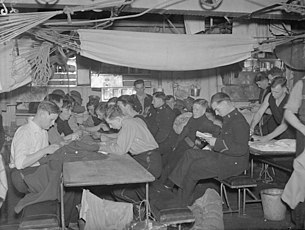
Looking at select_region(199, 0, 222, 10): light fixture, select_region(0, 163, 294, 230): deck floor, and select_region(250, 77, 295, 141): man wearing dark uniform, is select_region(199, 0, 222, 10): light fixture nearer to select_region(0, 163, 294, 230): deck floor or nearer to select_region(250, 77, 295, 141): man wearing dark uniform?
select_region(250, 77, 295, 141): man wearing dark uniform

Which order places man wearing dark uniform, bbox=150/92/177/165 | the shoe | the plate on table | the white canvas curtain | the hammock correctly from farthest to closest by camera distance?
man wearing dark uniform, bbox=150/92/177/165 → the plate on table → the white canvas curtain → the shoe → the hammock

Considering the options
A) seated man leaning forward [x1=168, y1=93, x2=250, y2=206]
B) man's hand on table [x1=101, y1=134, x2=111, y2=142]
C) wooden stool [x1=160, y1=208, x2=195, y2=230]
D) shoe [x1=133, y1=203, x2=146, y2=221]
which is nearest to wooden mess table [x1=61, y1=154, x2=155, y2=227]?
wooden stool [x1=160, y1=208, x2=195, y2=230]

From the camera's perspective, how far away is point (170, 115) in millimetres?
6820

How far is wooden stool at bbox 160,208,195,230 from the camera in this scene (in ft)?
13.0

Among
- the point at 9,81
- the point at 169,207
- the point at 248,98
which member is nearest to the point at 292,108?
the point at 169,207

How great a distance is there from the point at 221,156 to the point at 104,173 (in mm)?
1799

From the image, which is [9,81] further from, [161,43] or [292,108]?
[292,108]

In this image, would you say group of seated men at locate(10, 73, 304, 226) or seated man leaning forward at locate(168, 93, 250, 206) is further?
seated man leaning forward at locate(168, 93, 250, 206)

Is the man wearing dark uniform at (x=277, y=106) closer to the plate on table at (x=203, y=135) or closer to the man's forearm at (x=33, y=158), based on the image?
the plate on table at (x=203, y=135)

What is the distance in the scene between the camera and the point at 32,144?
4.48 metres

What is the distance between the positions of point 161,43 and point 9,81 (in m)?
2.08

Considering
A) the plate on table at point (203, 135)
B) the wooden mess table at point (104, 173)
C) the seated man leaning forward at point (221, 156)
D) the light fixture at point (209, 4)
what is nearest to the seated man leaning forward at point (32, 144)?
the wooden mess table at point (104, 173)

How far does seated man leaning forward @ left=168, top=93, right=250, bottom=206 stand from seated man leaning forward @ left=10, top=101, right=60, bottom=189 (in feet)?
5.74

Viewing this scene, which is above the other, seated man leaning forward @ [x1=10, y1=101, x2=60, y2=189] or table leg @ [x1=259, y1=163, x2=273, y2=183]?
seated man leaning forward @ [x1=10, y1=101, x2=60, y2=189]
